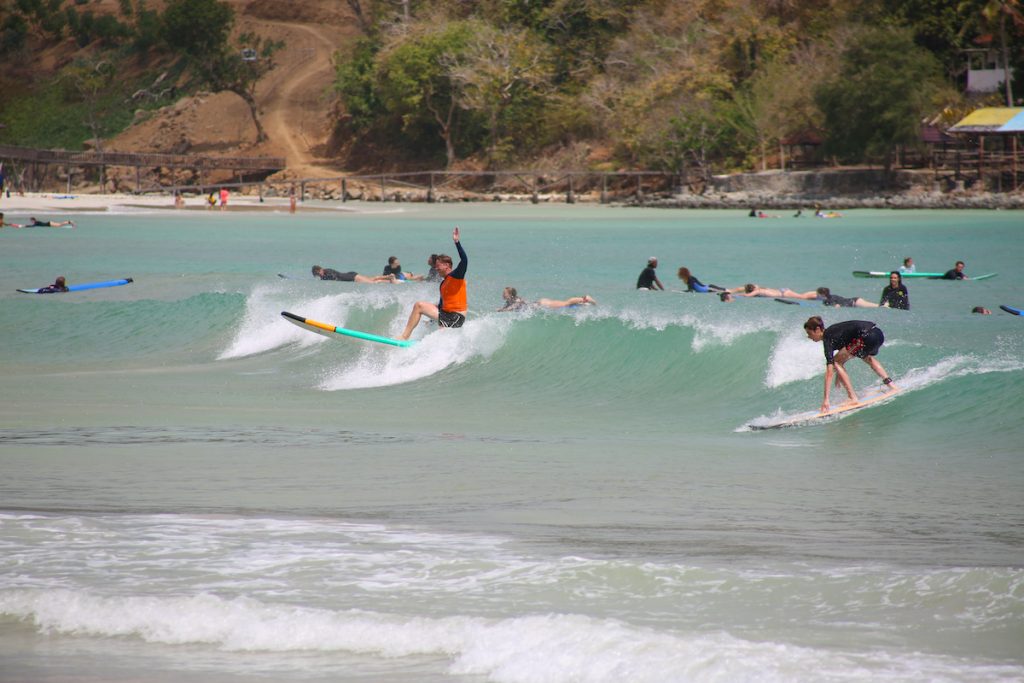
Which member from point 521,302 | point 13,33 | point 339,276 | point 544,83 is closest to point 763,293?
point 521,302

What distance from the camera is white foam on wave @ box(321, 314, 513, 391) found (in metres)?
19.3

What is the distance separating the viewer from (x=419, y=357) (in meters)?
19.9

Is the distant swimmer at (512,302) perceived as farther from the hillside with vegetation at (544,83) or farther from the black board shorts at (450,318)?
the hillside with vegetation at (544,83)

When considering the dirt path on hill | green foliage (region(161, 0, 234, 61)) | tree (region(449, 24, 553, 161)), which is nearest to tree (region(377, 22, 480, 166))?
tree (region(449, 24, 553, 161))

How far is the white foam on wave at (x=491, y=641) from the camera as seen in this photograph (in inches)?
247

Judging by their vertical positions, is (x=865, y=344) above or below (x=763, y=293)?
above

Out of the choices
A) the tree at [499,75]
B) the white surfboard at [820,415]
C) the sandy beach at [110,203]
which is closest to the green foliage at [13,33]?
the sandy beach at [110,203]

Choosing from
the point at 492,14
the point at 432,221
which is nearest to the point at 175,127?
the point at 492,14

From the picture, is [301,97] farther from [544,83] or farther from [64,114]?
[64,114]

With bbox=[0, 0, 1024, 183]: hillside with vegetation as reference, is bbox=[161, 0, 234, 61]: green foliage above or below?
above

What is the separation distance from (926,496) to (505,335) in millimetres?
11679

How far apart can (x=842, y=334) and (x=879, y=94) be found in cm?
5499

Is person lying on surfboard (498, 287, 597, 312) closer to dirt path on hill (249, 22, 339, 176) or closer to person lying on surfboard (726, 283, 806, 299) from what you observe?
person lying on surfboard (726, 283, 806, 299)

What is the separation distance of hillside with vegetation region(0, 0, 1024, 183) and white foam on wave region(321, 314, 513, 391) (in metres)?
49.0
